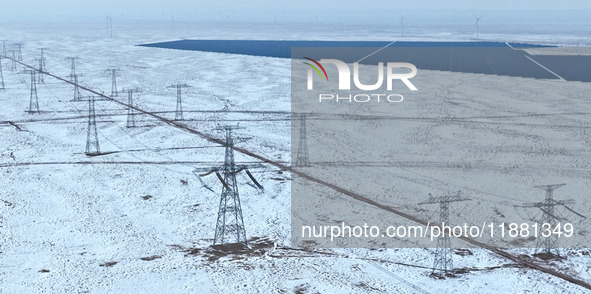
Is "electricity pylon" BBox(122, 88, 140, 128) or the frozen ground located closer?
the frozen ground

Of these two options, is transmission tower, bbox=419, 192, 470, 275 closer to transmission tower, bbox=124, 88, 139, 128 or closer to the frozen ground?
the frozen ground

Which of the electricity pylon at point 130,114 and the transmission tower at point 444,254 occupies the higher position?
the electricity pylon at point 130,114

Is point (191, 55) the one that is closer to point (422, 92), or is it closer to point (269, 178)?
point (422, 92)

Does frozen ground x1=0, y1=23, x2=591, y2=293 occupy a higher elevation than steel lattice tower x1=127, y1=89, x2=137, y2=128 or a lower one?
lower

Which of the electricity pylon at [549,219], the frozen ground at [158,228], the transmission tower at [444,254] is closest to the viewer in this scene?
the frozen ground at [158,228]

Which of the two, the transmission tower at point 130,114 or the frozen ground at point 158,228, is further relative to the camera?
the transmission tower at point 130,114

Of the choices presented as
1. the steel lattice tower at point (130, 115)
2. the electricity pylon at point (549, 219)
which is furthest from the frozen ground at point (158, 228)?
the electricity pylon at point (549, 219)

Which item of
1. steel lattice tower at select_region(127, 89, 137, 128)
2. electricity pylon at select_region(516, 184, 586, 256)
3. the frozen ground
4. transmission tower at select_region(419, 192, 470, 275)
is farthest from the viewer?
steel lattice tower at select_region(127, 89, 137, 128)

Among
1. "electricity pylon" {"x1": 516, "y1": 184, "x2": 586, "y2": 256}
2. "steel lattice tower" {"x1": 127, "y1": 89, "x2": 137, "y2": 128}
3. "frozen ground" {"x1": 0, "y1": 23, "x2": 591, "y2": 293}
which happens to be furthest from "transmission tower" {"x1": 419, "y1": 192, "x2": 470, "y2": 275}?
"steel lattice tower" {"x1": 127, "y1": 89, "x2": 137, "y2": 128}

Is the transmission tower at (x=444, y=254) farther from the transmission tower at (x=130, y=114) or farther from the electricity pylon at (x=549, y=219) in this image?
the transmission tower at (x=130, y=114)

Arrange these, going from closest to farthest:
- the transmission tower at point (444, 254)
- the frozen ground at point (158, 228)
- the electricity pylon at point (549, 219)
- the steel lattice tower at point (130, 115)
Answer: the frozen ground at point (158, 228)
the transmission tower at point (444, 254)
the electricity pylon at point (549, 219)
the steel lattice tower at point (130, 115)

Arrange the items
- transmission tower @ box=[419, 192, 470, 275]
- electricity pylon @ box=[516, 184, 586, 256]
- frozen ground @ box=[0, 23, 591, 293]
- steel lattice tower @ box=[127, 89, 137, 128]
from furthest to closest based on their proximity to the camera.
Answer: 1. steel lattice tower @ box=[127, 89, 137, 128]
2. electricity pylon @ box=[516, 184, 586, 256]
3. transmission tower @ box=[419, 192, 470, 275]
4. frozen ground @ box=[0, 23, 591, 293]

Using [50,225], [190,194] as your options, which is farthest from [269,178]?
[50,225]

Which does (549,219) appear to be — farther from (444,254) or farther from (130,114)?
(130,114)
